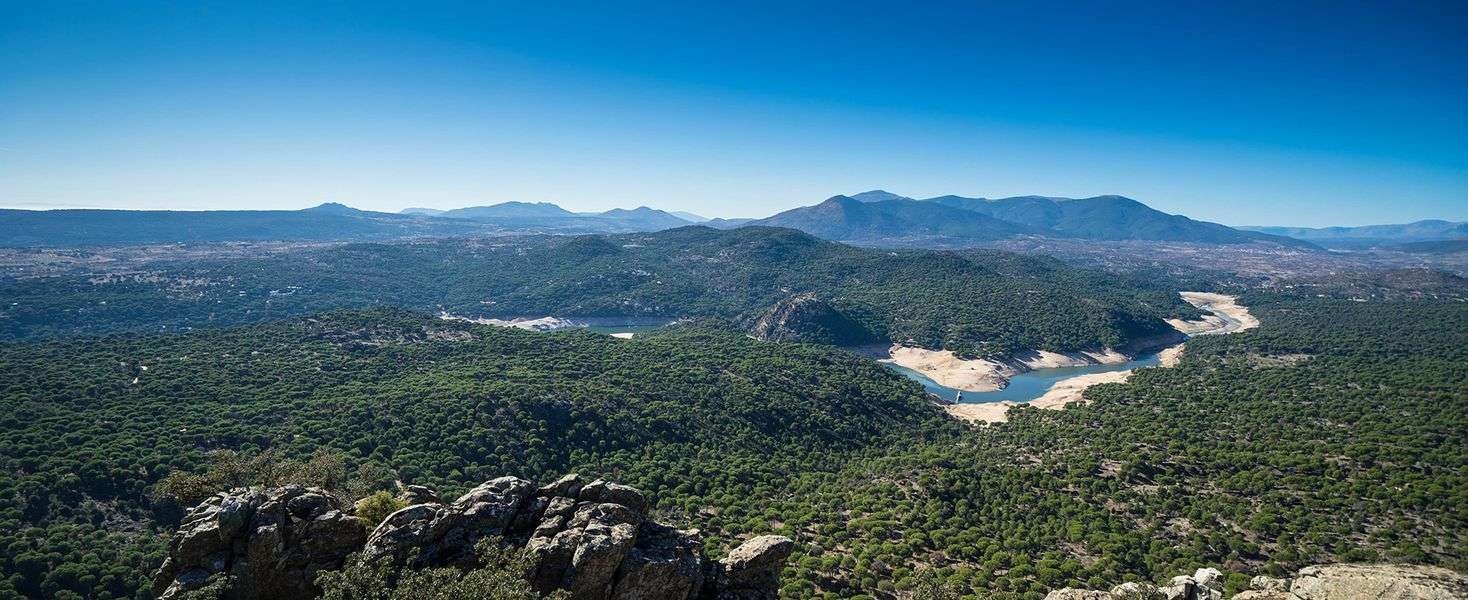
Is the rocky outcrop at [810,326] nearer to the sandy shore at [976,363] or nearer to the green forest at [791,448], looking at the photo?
the sandy shore at [976,363]

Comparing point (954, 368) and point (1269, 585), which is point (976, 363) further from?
point (1269, 585)

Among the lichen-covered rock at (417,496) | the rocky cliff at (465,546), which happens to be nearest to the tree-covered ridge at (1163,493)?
the rocky cliff at (465,546)

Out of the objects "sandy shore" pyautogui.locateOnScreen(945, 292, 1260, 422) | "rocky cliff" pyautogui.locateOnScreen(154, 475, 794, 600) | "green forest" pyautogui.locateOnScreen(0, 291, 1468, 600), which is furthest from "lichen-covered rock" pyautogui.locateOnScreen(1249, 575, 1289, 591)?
"sandy shore" pyautogui.locateOnScreen(945, 292, 1260, 422)

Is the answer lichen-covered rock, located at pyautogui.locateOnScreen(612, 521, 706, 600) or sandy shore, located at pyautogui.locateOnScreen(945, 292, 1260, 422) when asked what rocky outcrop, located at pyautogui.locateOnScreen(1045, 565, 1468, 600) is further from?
sandy shore, located at pyautogui.locateOnScreen(945, 292, 1260, 422)

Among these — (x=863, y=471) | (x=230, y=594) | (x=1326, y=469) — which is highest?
(x=230, y=594)

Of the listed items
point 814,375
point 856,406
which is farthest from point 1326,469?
point 814,375

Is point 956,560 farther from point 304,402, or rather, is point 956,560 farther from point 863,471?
point 304,402
